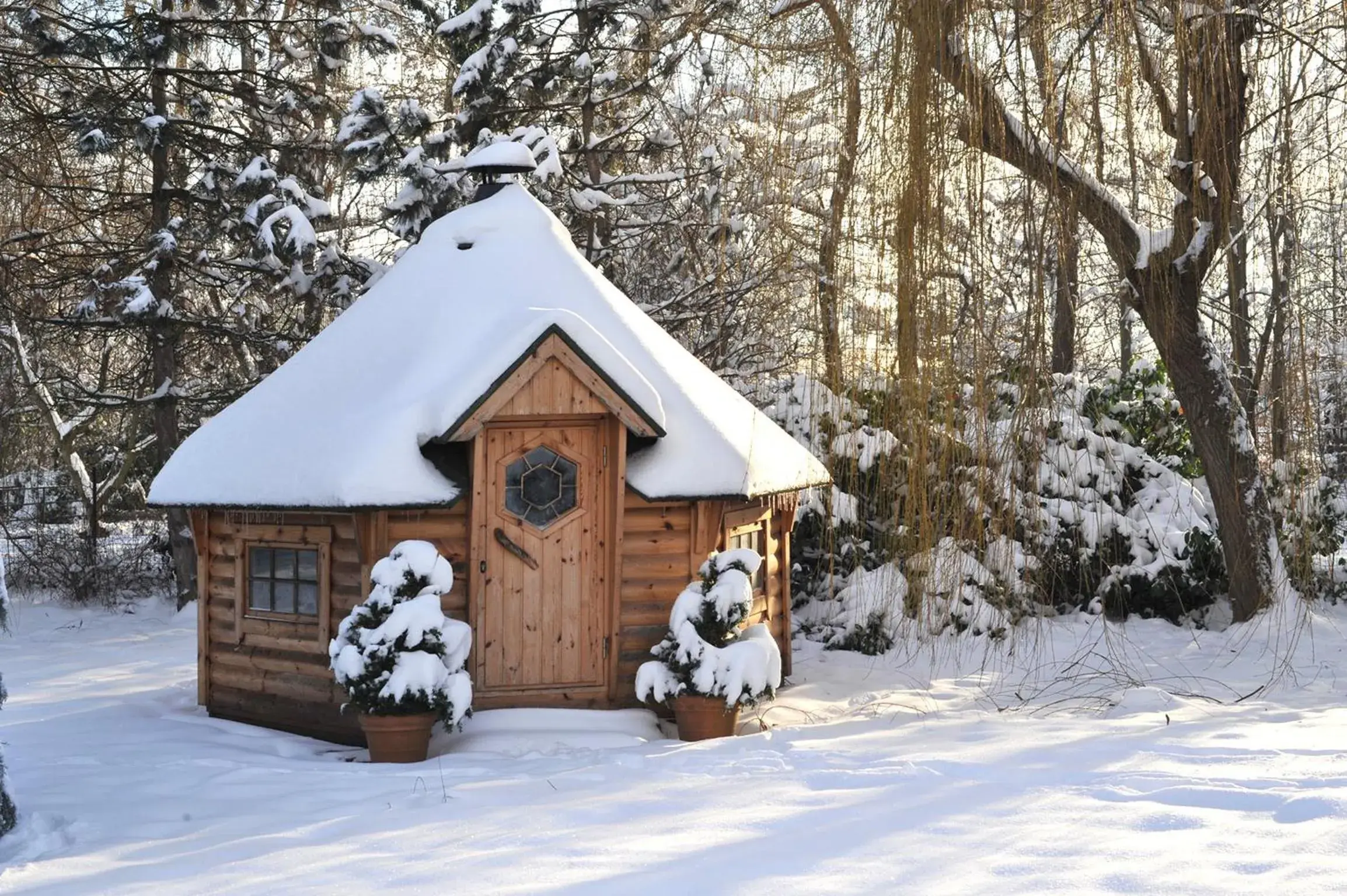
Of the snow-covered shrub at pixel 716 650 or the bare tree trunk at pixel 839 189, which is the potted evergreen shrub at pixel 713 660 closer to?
the snow-covered shrub at pixel 716 650

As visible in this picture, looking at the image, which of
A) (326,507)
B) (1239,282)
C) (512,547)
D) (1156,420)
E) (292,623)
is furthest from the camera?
(1156,420)

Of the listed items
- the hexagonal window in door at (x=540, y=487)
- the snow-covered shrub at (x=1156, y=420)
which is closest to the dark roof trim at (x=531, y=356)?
the hexagonal window in door at (x=540, y=487)

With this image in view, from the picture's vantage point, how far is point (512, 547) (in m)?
8.25

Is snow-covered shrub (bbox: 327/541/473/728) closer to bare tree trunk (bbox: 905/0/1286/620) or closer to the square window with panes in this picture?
the square window with panes

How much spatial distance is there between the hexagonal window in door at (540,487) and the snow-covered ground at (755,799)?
1373 mm

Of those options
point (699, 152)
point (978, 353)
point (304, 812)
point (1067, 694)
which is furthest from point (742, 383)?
point (978, 353)

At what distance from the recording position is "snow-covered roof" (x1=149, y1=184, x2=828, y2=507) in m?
7.98

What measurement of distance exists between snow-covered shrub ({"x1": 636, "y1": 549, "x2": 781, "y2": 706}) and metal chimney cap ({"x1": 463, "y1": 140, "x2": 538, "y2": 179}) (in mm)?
3960

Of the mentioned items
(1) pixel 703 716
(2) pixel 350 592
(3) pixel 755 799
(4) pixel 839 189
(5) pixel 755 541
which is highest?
(4) pixel 839 189

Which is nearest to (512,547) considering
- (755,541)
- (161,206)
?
(755,541)

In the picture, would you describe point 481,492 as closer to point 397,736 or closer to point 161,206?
point 397,736

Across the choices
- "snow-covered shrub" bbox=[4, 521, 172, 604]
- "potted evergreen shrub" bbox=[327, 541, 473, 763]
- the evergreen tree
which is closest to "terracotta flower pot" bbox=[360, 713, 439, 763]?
"potted evergreen shrub" bbox=[327, 541, 473, 763]

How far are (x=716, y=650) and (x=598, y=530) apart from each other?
1.20 metres

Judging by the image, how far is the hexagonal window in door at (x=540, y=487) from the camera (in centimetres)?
830
